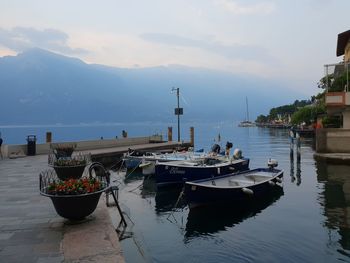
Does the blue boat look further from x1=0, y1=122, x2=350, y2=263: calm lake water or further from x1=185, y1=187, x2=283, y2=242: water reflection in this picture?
x1=185, y1=187, x2=283, y2=242: water reflection

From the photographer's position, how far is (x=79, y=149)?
107ft

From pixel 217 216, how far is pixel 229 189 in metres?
1.49

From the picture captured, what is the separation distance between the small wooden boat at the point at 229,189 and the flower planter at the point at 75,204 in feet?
22.6

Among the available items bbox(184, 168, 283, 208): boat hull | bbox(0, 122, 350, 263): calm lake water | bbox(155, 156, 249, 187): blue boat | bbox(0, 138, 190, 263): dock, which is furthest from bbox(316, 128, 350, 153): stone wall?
bbox(0, 138, 190, 263): dock

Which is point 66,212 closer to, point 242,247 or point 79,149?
point 242,247

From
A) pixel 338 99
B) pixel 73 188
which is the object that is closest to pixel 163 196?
pixel 73 188

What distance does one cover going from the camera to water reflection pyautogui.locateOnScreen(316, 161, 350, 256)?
12656mm

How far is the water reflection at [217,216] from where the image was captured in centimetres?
1316

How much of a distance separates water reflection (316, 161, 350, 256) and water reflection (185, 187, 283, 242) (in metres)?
2.77

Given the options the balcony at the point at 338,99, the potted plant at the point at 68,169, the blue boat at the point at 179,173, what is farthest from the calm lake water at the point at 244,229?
the balcony at the point at 338,99

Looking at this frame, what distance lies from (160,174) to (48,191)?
12364 millimetres

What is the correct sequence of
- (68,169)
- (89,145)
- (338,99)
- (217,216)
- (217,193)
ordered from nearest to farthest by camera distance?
(68,169), (217,216), (217,193), (338,99), (89,145)

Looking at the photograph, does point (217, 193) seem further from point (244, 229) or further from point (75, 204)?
point (75, 204)

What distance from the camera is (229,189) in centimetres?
1580
